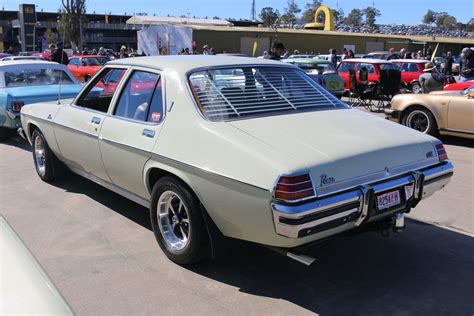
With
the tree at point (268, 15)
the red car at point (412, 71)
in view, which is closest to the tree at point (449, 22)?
the tree at point (268, 15)

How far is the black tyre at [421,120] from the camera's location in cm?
874

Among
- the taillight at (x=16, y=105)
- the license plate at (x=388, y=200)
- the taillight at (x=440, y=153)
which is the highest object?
the taillight at (x=16, y=105)

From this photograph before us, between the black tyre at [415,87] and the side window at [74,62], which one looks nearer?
the black tyre at [415,87]

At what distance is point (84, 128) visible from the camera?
4.77 meters

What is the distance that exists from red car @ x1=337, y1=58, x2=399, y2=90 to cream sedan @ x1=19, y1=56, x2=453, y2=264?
1188 cm

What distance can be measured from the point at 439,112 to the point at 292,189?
21.9ft

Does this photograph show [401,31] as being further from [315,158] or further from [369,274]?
Result: [315,158]

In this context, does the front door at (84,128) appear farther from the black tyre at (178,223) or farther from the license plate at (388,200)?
the license plate at (388,200)

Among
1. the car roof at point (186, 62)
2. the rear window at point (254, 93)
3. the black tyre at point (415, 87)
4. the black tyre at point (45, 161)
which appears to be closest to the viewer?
the rear window at point (254, 93)

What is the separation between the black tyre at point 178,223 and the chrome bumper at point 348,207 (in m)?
0.80

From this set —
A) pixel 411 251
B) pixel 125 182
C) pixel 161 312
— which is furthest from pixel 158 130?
pixel 411 251

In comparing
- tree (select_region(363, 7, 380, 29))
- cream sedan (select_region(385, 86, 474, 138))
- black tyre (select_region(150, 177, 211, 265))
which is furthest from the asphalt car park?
tree (select_region(363, 7, 380, 29))

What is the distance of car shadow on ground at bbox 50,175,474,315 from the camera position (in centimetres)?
327

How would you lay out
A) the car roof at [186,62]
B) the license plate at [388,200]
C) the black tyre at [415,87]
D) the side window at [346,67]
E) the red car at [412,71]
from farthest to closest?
the red car at [412,71], the black tyre at [415,87], the side window at [346,67], the car roof at [186,62], the license plate at [388,200]
